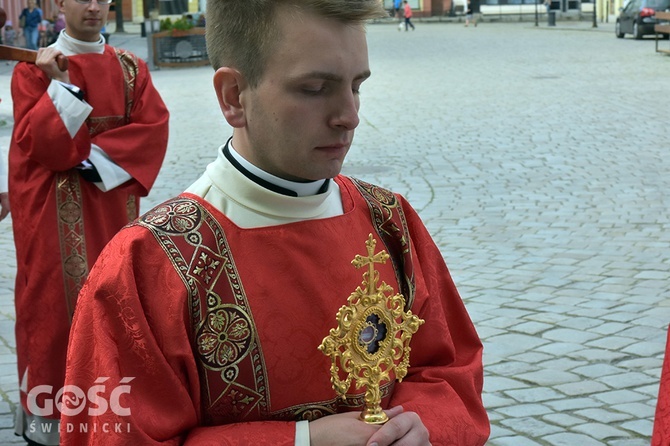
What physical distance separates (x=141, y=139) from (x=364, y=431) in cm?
284

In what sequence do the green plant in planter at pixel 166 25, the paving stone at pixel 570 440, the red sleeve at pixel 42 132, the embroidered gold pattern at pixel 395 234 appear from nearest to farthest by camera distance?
the embroidered gold pattern at pixel 395 234 < the red sleeve at pixel 42 132 < the paving stone at pixel 570 440 < the green plant in planter at pixel 166 25

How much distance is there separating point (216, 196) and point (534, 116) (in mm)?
13564

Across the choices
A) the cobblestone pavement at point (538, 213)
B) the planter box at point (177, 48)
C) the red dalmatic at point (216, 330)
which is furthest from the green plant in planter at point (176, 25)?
the red dalmatic at point (216, 330)

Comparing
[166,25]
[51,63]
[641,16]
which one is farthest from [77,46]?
[641,16]

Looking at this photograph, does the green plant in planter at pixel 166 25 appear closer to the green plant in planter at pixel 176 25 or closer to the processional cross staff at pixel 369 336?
the green plant in planter at pixel 176 25

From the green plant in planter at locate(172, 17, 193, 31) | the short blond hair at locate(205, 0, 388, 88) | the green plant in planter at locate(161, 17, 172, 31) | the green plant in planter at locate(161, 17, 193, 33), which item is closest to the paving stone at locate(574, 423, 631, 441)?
the short blond hair at locate(205, 0, 388, 88)

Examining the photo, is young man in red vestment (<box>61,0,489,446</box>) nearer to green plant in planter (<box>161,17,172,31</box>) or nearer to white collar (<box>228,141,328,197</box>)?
white collar (<box>228,141,328,197</box>)

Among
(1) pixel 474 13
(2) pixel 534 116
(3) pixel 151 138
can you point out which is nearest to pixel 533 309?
(3) pixel 151 138

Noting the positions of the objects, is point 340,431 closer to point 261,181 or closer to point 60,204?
point 261,181

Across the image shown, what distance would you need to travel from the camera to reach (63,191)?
4.48 metres

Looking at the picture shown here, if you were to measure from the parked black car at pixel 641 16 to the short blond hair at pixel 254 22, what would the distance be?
30355 mm

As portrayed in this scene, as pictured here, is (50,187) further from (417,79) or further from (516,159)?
(417,79)

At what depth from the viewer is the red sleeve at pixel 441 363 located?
2.15 meters

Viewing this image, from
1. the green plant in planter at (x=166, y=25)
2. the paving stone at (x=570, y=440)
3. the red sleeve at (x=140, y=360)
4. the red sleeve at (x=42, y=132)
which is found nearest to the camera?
the red sleeve at (x=140, y=360)
